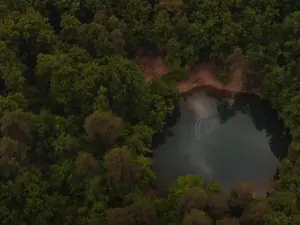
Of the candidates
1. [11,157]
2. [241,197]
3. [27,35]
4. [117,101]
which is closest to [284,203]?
[241,197]

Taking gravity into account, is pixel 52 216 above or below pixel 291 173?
below

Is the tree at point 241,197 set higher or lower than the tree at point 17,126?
lower

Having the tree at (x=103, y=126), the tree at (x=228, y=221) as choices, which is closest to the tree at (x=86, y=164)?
the tree at (x=103, y=126)

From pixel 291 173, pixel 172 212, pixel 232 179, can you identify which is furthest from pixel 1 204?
pixel 291 173

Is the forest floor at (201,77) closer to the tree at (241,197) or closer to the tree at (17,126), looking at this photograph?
the tree at (17,126)

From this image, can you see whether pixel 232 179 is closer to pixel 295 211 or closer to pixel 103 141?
pixel 295 211

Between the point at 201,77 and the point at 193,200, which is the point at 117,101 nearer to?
Answer: the point at 193,200
